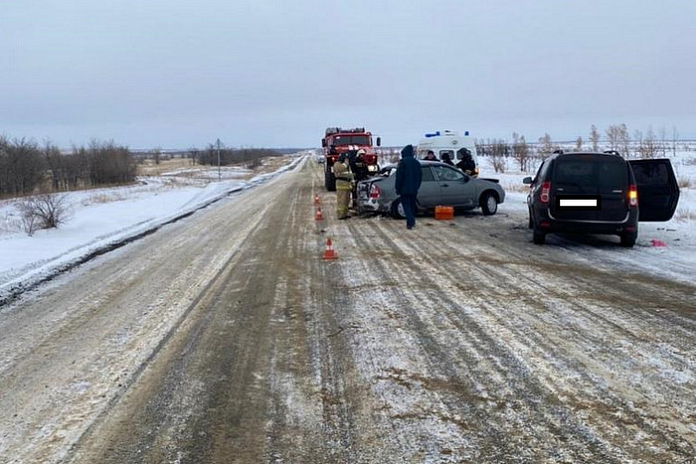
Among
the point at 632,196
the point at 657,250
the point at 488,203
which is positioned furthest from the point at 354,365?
the point at 488,203

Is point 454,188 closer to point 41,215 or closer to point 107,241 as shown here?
point 107,241

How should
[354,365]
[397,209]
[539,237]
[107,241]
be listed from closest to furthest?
[354,365] < [539,237] < [107,241] < [397,209]

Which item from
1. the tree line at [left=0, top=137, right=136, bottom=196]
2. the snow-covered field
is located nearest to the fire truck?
the snow-covered field

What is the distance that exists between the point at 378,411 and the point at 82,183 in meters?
57.9

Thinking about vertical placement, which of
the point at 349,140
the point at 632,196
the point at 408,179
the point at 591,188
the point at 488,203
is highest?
the point at 349,140

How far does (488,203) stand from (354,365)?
12.6 metres

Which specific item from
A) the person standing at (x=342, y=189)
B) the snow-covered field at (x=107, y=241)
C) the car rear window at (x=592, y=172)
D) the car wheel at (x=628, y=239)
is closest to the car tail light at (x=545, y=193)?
the car rear window at (x=592, y=172)

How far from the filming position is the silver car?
15.7m

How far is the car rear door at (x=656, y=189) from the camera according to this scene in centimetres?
1098

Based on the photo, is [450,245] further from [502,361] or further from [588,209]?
[502,361]

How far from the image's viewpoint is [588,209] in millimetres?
10312

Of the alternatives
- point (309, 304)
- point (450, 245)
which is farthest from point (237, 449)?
point (450, 245)

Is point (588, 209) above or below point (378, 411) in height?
above

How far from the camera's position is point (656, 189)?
11078mm
